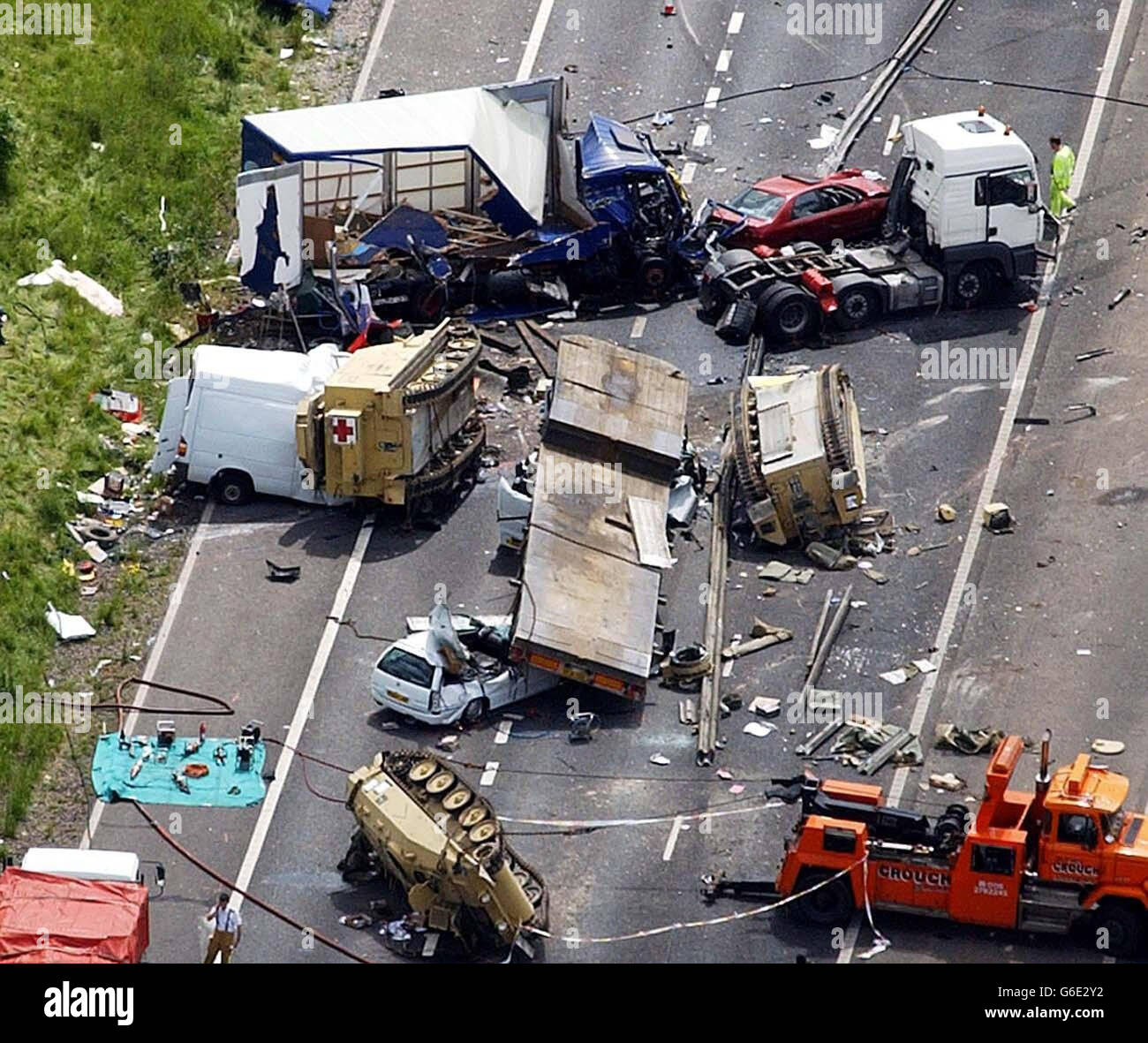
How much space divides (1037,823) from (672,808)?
17.9 feet

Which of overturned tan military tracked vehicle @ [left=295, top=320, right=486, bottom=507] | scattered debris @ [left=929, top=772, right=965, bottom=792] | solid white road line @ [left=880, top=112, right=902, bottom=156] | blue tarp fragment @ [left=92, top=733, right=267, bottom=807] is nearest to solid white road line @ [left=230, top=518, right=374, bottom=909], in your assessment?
blue tarp fragment @ [left=92, top=733, right=267, bottom=807]

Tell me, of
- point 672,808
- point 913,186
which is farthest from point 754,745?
point 913,186

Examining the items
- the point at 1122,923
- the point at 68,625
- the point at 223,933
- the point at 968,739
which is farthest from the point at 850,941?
the point at 68,625

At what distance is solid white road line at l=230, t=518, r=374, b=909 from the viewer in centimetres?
3966

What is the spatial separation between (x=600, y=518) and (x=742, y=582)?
2.51m

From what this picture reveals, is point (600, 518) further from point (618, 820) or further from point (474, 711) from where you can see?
point (618, 820)

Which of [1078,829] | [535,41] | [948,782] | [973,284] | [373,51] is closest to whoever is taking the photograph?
[1078,829]

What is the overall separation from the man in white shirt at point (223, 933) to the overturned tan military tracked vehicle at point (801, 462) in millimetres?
11992

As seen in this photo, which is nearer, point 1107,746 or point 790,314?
point 1107,746

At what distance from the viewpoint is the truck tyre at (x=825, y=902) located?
37656 millimetres

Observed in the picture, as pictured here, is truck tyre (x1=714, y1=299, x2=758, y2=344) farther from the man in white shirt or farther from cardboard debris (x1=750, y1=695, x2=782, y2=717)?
the man in white shirt

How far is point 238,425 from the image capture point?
46625 mm
